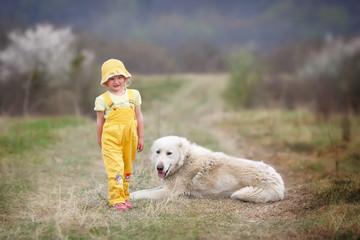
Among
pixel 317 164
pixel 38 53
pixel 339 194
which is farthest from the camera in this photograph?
pixel 38 53

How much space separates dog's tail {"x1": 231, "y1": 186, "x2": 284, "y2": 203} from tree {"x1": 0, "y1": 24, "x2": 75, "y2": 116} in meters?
18.2

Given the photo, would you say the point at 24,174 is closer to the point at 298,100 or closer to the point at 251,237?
the point at 251,237

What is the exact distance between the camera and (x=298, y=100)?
25.8 meters

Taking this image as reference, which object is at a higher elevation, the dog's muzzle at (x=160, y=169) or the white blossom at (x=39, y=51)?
the white blossom at (x=39, y=51)

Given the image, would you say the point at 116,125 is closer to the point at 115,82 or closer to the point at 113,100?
the point at 113,100

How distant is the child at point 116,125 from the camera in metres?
4.41

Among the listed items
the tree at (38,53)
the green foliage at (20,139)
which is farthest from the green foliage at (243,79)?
the green foliage at (20,139)

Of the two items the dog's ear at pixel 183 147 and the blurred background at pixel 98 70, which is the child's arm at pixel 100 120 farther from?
the blurred background at pixel 98 70

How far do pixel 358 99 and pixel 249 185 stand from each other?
67.3 feet

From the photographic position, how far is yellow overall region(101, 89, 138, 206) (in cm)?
441

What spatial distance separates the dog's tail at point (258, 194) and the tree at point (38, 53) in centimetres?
1822

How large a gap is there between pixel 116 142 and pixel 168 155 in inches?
45.4

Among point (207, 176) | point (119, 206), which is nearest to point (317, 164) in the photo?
point (207, 176)

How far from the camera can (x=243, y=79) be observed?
24.7 metres
